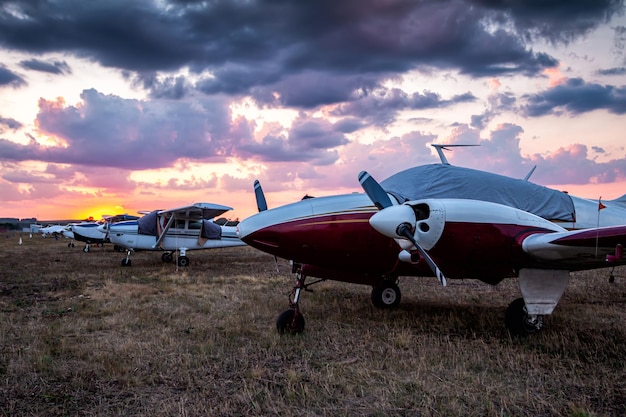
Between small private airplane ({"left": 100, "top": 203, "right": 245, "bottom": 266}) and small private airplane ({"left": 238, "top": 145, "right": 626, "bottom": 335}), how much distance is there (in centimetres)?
1237

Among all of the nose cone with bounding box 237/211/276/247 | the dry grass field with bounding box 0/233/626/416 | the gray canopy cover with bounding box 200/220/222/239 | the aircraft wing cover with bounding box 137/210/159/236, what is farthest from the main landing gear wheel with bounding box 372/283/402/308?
the aircraft wing cover with bounding box 137/210/159/236

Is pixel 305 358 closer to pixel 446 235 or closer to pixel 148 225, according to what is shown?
pixel 446 235

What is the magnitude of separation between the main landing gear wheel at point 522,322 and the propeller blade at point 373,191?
9.46 ft

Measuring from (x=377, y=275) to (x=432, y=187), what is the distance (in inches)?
76.2

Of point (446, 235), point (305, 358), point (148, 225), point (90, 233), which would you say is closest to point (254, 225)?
point (305, 358)

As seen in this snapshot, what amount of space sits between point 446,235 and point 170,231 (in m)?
17.1

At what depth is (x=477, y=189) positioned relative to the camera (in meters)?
8.05

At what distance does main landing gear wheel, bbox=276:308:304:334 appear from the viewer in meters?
7.28

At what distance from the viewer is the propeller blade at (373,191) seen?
6955 mm

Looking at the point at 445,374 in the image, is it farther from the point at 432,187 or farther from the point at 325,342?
the point at 432,187

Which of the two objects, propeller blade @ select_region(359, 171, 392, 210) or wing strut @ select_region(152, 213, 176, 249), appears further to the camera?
wing strut @ select_region(152, 213, 176, 249)

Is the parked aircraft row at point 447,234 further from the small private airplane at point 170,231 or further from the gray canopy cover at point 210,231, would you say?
the gray canopy cover at point 210,231

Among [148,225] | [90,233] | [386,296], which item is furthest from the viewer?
[90,233]

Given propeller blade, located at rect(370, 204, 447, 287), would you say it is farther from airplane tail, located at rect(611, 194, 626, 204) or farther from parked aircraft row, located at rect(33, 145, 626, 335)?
airplane tail, located at rect(611, 194, 626, 204)
